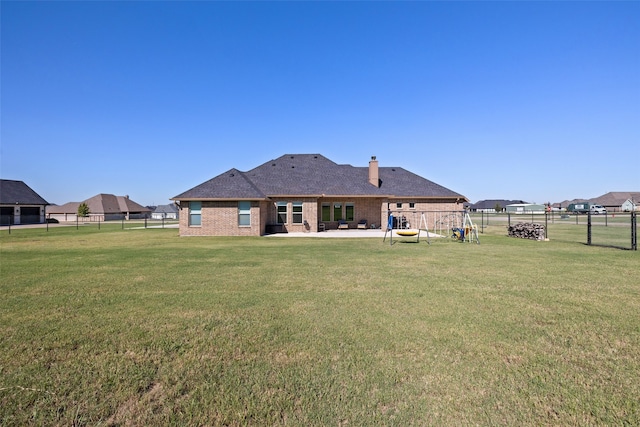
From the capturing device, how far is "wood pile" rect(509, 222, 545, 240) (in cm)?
1768

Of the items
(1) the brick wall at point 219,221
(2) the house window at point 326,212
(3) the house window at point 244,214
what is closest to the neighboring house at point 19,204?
(1) the brick wall at point 219,221

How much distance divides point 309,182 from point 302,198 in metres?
2.85

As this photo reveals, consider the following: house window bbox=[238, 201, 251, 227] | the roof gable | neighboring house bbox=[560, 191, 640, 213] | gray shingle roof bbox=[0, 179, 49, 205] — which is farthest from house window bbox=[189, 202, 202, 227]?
neighboring house bbox=[560, 191, 640, 213]

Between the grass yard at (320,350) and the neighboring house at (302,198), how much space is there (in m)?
13.7

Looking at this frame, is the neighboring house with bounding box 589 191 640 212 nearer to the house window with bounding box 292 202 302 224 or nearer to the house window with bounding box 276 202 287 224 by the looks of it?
the house window with bounding box 292 202 302 224

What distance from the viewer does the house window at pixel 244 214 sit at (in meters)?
21.9

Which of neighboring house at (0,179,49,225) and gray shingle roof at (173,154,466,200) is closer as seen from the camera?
gray shingle roof at (173,154,466,200)

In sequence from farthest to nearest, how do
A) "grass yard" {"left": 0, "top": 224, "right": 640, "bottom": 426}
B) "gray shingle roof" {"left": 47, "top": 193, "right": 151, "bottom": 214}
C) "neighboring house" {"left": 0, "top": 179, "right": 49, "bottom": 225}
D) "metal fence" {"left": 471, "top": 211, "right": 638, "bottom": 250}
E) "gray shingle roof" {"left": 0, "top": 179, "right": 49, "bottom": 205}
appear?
1. "gray shingle roof" {"left": 47, "top": 193, "right": 151, "bottom": 214}
2. "gray shingle roof" {"left": 0, "top": 179, "right": 49, "bottom": 205}
3. "neighboring house" {"left": 0, "top": 179, "right": 49, "bottom": 225}
4. "metal fence" {"left": 471, "top": 211, "right": 638, "bottom": 250}
5. "grass yard" {"left": 0, "top": 224, "right": 640, "bottom": 426}

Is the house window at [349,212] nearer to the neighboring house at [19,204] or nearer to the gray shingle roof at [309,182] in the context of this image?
the gray shingle roof at [309,182]

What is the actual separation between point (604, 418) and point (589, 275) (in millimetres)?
7326

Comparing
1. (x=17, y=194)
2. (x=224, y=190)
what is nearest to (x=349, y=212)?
(x=224, y=190)

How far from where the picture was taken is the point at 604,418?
2748mm

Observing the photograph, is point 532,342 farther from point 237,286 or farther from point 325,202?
point 325,202

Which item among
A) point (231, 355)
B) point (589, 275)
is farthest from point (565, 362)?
point (589, 275)
